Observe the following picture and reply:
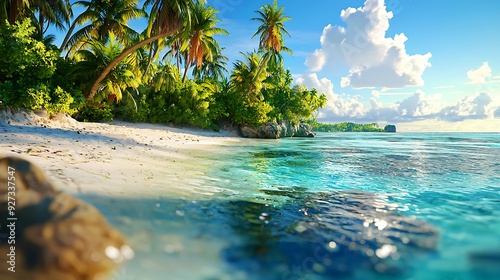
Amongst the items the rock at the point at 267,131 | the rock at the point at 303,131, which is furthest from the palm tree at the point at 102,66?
the rock at the point at 303,131

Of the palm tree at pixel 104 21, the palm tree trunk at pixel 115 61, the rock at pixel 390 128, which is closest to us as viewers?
the palm tree trunk at pixel 115 61

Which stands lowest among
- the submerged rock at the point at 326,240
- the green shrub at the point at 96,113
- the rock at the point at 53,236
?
the submerged rock at the point at 326,240

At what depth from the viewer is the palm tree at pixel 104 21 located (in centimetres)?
1969

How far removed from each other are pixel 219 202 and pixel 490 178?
8137 mm

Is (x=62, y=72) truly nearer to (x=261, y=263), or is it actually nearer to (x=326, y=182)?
(x=326, y=182)

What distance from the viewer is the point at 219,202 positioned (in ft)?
13.7

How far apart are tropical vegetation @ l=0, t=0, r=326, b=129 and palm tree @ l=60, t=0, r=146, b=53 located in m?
0.07

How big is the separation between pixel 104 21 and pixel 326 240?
2334 cm

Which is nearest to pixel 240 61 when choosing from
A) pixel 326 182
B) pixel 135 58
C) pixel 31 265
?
pixel 135 58

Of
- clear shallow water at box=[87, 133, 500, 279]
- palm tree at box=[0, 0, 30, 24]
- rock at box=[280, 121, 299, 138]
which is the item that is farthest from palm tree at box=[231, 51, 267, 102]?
clear shallow water at box=[87, 133, 500, 279]

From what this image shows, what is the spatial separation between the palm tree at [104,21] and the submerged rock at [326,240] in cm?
2091

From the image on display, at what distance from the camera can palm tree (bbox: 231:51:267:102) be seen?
34719 mm

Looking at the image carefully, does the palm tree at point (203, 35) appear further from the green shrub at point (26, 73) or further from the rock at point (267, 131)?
the rock at point (267, 131)

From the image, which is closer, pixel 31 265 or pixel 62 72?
pixel 31 265
